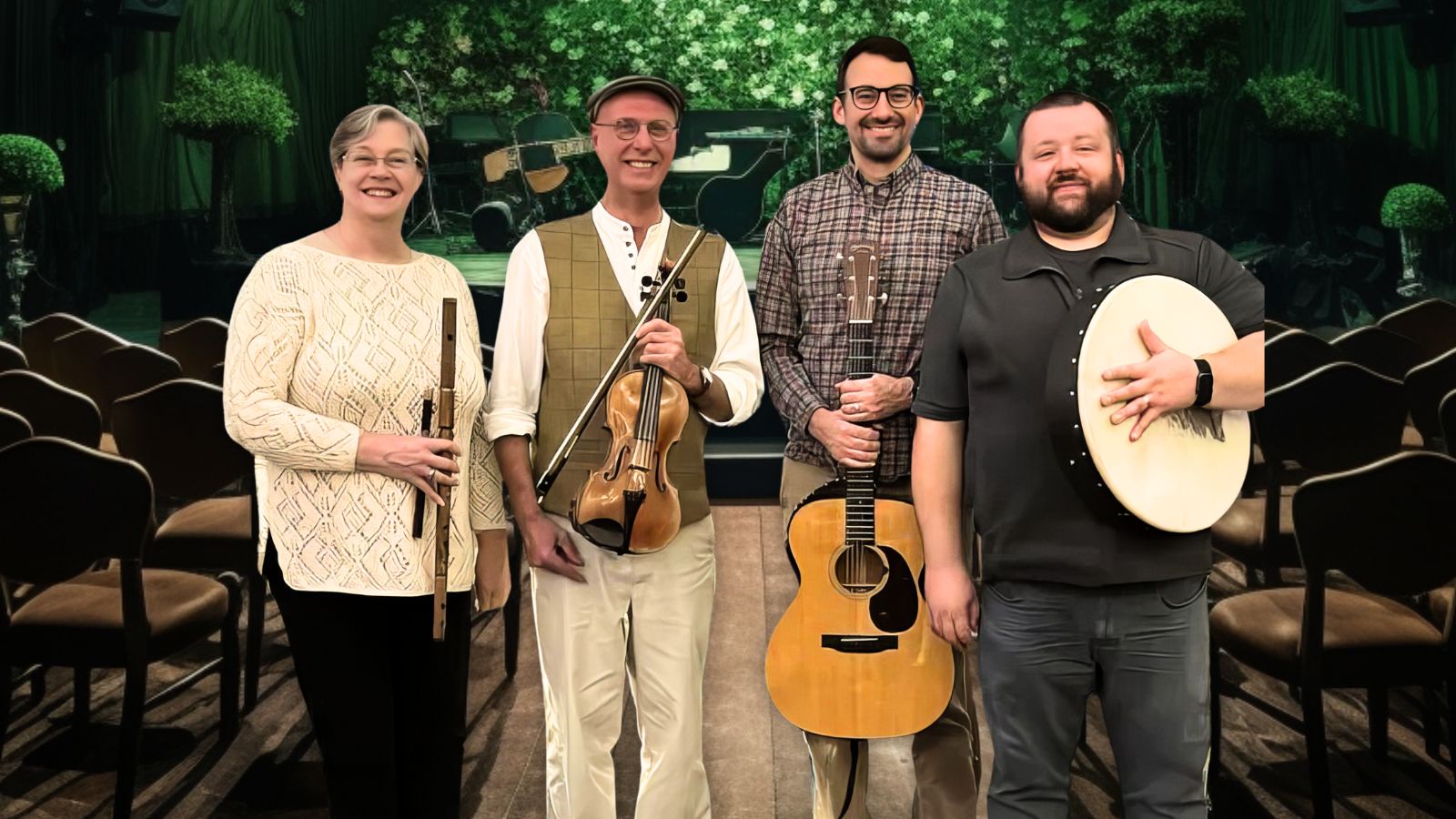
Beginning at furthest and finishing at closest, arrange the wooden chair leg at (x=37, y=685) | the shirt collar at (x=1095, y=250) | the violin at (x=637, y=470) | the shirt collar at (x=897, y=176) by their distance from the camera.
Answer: the wooden chair leg at (x=37, y=685) → the shirt collar at (x=897, y=176) → the violin at (x=637, y=470) → the shirt collar at (x=1095, y=250)

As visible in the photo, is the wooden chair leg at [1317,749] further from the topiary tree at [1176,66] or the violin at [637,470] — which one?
the topiary tree at [1176,66]

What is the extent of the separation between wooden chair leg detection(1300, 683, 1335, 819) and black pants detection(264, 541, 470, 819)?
6.08 feet

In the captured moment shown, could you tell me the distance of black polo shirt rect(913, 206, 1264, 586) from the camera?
1.77 meters

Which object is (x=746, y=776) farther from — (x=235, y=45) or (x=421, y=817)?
(x=235, y=45)

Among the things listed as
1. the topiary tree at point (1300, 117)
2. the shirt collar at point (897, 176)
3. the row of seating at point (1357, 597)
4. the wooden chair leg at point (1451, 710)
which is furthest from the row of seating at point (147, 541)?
the topiary tree at point (1300, 117)

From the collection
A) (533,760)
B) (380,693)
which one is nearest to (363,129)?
(380,693)

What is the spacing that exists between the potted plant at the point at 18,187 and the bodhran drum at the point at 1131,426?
5.22 meters

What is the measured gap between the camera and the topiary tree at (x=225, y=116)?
5.76 metres

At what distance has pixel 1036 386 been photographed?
1.80 metres

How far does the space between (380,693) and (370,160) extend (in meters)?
0.86

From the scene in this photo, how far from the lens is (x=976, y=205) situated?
2.32 meters

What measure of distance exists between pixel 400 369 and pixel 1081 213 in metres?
1.10

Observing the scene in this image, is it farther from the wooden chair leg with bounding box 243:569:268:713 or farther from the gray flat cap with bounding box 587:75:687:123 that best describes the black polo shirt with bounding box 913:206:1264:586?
the wooden chair leg with bounding box 243:569:268:713

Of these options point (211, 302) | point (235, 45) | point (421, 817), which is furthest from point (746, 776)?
point (235, 45)
